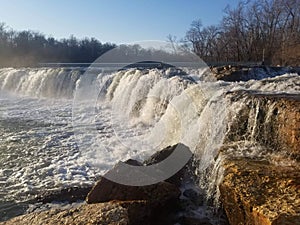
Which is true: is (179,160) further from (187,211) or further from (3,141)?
(3,141)

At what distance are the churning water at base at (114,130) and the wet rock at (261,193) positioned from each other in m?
0.77

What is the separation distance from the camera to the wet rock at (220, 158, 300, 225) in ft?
8.68

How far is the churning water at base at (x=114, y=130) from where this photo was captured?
5.65 metres

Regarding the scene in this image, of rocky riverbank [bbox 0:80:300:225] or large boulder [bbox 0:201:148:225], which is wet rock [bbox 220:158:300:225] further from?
large boulder [bbox 0:201:148:225]

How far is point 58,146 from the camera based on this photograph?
322 inches

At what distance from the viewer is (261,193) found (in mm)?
3037

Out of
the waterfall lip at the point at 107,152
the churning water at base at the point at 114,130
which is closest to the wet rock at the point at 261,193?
the churning water at base at the point at 114,130

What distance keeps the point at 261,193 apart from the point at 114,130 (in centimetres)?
725

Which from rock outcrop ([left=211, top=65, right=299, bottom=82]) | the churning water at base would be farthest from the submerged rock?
rock outcrop ([left=211, top=65, right=299, bottom=82])

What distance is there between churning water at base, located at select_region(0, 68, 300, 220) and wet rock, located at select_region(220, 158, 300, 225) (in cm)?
77

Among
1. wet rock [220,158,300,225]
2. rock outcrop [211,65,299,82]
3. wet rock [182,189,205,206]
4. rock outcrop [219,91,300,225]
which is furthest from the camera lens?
rock outcrop [211,65,299,82]

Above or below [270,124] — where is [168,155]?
below

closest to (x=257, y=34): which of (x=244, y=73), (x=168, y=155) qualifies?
(x=244, y=73)

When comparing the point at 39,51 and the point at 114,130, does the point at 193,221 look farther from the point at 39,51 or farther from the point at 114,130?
the point at 39,51
